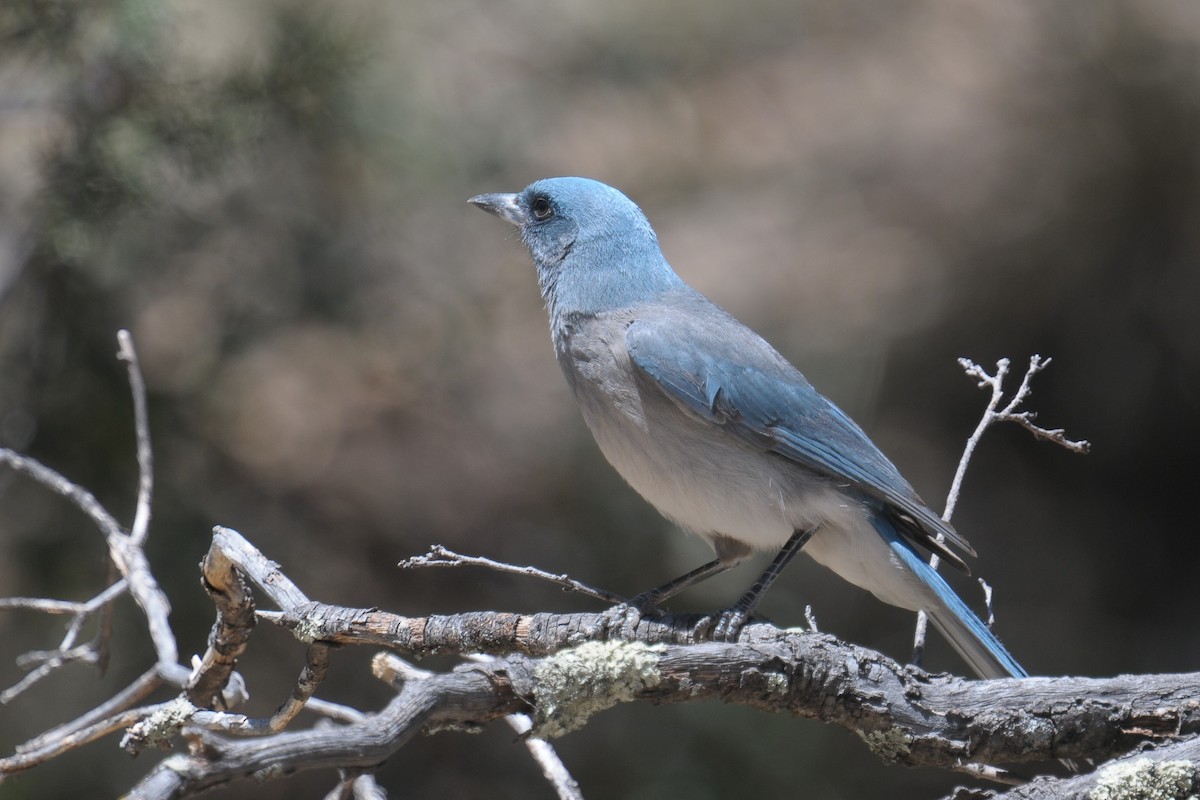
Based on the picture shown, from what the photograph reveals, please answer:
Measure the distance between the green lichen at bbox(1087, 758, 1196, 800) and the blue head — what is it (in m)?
1.96

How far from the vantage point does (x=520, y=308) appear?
287 inches

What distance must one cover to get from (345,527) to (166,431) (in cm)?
169

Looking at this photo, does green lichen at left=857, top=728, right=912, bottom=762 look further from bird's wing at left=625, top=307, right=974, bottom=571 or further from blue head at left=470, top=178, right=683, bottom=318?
blue head at left=470, top=178, right=683, bottom=318

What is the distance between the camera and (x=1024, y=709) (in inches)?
88.0

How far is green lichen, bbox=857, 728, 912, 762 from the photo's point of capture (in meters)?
2.21

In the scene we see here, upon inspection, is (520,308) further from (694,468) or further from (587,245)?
(694,468)

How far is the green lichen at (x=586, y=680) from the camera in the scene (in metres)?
1.91

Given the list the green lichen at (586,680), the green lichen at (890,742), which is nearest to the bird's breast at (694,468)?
the green lichen at (890,742)

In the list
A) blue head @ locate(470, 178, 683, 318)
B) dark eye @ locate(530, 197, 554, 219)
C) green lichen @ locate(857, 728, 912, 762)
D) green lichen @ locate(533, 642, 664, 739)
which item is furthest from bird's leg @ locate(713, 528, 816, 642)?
dark eye @ locate(530, 197, 554, 219)

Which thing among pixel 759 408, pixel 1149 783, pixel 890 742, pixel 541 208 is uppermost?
pixel 541 208

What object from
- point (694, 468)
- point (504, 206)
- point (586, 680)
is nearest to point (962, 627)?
point (694, 468)

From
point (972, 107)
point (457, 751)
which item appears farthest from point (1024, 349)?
point (457, 751)

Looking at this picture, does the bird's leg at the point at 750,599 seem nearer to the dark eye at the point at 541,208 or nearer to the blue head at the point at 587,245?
the blue head at the point at 587,245

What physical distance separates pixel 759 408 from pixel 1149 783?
1.51 metres
